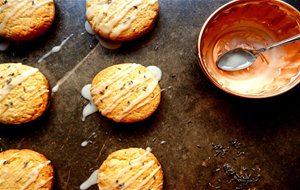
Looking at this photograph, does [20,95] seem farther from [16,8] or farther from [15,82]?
[16,8]

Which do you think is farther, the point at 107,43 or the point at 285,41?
the point at 107,43

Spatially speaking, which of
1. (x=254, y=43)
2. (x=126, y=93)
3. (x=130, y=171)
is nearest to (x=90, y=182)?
(x=130, y=171)

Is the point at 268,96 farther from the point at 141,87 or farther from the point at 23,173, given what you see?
the point at 23,173

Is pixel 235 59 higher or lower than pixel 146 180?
→ higher

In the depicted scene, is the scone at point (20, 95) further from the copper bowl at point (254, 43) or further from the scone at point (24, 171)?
the copper bowl at point (254, 43)

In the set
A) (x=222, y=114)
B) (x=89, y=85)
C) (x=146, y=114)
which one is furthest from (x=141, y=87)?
(x=222, y=114)

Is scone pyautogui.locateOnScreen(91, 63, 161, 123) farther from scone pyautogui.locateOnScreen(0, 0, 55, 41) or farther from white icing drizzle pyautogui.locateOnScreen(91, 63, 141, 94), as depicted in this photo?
scone pyautogui.locateOnScreen(0, 0, 55, 41)

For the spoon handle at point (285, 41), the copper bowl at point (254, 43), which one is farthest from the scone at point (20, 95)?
the spoon handle at point (285, 41)
